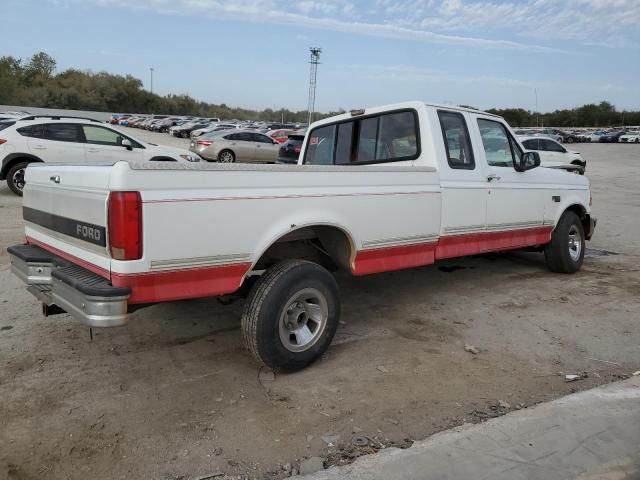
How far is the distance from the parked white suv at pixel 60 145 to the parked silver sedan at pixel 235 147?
10.2 metres

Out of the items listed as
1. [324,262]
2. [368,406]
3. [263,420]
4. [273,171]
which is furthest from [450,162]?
[263,420]

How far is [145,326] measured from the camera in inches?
188

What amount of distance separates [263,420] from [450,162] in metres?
3.07

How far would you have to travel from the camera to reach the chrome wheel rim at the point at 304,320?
3.81 metres

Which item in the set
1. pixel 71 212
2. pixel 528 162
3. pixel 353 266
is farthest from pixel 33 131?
pixel 528 162

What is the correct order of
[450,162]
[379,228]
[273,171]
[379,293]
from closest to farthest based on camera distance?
[273,171] → [379,228] → [450,162] → [379,293]

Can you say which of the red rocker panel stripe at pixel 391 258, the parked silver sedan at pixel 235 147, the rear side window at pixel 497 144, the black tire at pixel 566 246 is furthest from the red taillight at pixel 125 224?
the parked silver sedan at pixel 235 147

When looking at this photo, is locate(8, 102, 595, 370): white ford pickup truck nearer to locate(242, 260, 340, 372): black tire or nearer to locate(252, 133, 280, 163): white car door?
locate(242, 260, 340, 372): black tire

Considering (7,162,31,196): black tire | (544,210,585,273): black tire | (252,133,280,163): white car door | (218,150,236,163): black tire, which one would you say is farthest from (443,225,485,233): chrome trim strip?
(252,133,280,163): white car door

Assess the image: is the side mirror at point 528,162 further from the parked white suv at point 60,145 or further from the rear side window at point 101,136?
the rear side window at point 101,136

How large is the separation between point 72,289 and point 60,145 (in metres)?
9.43

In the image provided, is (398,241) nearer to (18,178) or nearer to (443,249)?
(443,249)

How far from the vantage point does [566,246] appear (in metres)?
6.81

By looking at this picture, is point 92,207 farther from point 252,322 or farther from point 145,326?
point 145,326
